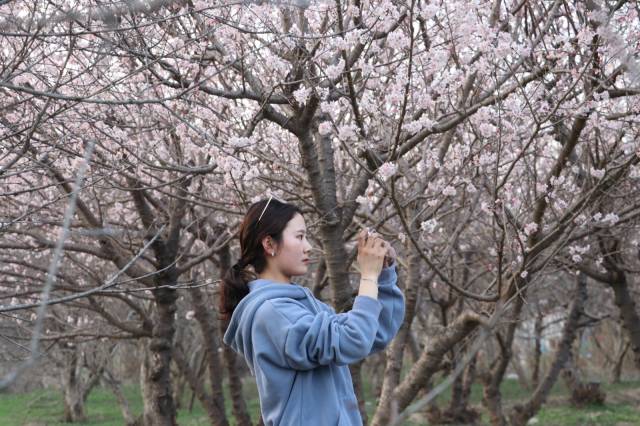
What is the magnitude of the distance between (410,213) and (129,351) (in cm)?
1900

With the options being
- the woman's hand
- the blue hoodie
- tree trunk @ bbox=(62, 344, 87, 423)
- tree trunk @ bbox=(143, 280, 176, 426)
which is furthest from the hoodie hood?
tree trunk @ bbox=(62, 344, 87, 423)

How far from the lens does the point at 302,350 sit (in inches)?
83.4

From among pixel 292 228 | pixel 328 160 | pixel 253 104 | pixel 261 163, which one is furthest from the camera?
pixel 253 104

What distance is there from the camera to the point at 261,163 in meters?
6.16

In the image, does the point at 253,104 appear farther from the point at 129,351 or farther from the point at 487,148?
the point at 129,351

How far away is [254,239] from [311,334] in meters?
0.42

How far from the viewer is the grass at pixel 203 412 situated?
1355 cm

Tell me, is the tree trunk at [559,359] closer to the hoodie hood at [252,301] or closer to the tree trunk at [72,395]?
the hoodie hood at [252,301]

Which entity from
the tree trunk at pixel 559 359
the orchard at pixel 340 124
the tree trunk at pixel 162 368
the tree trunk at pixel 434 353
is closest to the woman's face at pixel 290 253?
the orchard at pixel 340 124

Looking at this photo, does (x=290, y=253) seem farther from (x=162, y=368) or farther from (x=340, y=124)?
(x=162, y=368)

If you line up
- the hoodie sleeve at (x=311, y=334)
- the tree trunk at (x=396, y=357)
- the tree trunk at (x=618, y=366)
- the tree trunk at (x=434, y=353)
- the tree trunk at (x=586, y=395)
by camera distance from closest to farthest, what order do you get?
the hoodie sleeve at (x=311, y=334) → the tree trunk at (x=434, y=353) → the tree trunk at (x=396, y=357) → the tree trunk at (x=586, y=395) → the tree trunk at (x=618, y=366)

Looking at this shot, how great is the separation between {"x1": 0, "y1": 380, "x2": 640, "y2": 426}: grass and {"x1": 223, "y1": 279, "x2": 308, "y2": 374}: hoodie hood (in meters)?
11.4

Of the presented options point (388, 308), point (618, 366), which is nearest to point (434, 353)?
point (388, 308)

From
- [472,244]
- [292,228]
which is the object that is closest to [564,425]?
[472,244]
